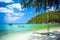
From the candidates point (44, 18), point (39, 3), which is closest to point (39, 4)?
point (39, 3)

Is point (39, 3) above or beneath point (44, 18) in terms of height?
above

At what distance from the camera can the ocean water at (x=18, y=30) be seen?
1.94 m

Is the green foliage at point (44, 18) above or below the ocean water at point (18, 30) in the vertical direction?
above

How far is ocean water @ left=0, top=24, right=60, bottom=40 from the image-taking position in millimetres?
1944

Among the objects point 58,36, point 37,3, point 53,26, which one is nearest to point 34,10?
point 37,3

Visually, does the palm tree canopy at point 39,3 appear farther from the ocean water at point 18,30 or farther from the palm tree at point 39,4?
the ocean water at point 18,30

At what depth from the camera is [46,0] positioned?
2.03 m

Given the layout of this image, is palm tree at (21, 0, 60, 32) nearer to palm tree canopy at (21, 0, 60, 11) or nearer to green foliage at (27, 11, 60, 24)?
palm tree canopy at (21, 0, 60, 11)

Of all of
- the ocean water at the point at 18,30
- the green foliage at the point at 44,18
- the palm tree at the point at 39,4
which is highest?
the palm tree at the point at 39,4

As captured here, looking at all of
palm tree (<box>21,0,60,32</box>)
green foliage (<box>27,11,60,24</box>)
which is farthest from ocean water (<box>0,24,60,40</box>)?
palm tree (<box>21,0,60,32</box>)

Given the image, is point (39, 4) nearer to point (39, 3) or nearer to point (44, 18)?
point (39, 3)

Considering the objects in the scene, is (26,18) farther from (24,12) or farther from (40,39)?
(40,39)

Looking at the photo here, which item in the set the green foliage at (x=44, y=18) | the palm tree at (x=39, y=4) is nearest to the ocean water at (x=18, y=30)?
the green foliage at (x=44, y=18)

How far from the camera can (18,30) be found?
1977mm
